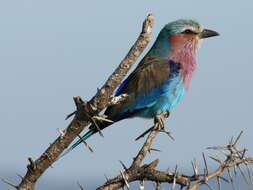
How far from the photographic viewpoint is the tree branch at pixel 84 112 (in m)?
2.99

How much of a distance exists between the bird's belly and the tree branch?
2638 mm

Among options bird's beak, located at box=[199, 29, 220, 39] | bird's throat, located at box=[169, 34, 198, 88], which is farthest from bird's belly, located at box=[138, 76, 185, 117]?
bird's beak, located at box=[199, 29, 220, 39]

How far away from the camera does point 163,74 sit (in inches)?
238

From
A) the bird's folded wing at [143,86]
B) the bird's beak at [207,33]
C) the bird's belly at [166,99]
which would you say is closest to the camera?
the bird's folded wing at [143,86]

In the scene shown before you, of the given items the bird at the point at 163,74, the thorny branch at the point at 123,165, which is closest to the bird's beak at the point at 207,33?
the bird at the point at 163,74

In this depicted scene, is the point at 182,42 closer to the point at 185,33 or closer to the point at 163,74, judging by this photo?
the point at 185,33

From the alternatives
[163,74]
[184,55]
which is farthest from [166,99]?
[184,55]

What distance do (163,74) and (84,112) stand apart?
310cm

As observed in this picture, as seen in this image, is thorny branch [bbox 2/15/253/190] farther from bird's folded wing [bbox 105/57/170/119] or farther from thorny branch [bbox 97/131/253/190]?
bird's folded wing [bbox 105/57/170/119]

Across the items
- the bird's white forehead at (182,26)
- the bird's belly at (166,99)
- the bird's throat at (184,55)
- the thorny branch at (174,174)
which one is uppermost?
the bird's white forehead at (182,26)

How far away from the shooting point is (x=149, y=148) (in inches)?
145

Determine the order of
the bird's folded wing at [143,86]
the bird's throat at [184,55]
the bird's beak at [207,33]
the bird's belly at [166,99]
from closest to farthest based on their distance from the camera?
the bird's folded wing at [143,86], the bird's belly at [166,99], the bird's throat at [184,55], the bird's beak at [207,33]

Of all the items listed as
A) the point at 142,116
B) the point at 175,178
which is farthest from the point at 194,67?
the point at 175,178

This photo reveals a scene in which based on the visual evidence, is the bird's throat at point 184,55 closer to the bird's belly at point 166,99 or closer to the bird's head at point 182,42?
the bird's head at point 182,42
